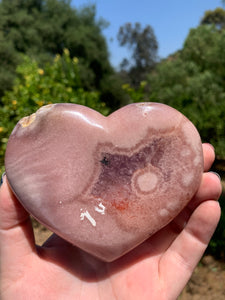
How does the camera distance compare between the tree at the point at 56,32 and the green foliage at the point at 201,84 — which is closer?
the green foliage at the point at 201,84

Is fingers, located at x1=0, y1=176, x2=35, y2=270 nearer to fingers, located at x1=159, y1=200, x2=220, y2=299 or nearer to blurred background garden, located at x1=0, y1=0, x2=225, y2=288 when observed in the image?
fingers, located at x1=159, y1=200, x2=220, y2=299

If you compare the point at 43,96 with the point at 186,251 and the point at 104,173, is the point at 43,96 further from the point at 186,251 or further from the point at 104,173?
the point at 186,251

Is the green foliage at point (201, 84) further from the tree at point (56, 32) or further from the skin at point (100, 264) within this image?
the tree at point (56, 32)

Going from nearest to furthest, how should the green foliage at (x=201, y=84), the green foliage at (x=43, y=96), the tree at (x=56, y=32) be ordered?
the green foliage at (x=43, y=96) < the green foliage at (x=201, y=84) < the tree at (x=56, y=32)

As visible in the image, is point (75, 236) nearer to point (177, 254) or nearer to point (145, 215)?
point (145, 215)

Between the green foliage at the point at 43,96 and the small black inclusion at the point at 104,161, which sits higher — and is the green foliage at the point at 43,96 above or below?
below

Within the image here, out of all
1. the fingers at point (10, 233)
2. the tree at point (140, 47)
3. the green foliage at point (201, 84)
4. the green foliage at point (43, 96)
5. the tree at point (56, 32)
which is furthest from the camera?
the tree at point (140, 47)

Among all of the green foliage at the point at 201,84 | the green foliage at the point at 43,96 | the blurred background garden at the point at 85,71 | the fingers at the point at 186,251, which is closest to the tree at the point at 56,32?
the blurred background garden at the point at 85,71
